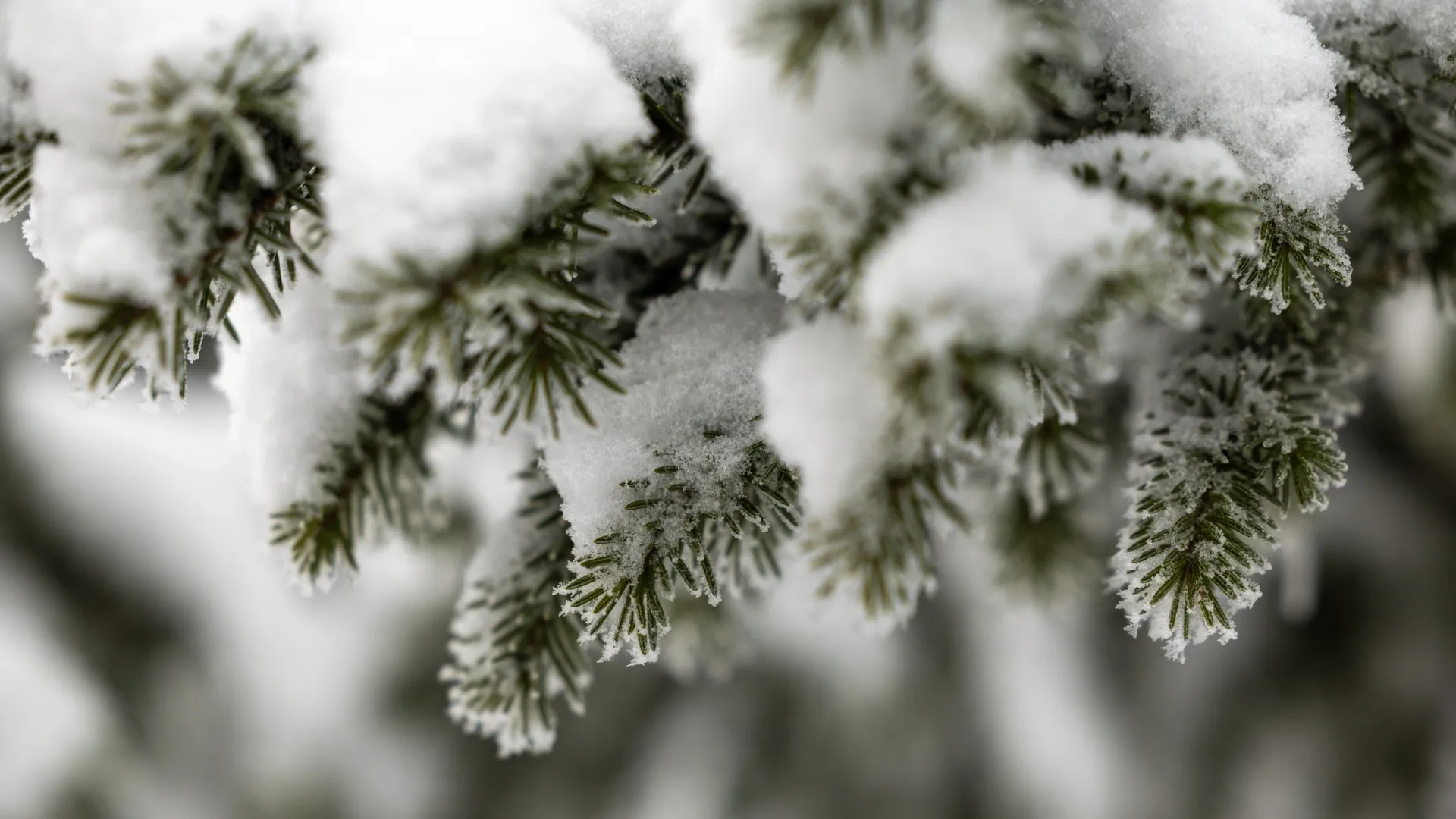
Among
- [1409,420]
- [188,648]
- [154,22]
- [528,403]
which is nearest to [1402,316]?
[1409,420]

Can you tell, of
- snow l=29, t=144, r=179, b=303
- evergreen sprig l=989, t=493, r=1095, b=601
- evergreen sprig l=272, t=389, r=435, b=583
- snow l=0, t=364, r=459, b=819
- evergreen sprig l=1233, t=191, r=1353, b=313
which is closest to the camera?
snow l=29, t=144, r=179, b=303

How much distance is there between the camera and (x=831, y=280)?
19.5 inches

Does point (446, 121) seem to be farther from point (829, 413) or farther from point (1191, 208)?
point (1191, 208)

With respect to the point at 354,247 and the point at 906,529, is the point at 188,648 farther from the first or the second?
the point at 906,529

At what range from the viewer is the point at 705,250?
2.95ft

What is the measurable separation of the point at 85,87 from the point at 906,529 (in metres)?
0.57

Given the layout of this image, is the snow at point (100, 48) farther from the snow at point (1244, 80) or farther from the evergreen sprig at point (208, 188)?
the snow at point (1244, 80)

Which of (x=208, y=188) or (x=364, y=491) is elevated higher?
(x=208, y=188)

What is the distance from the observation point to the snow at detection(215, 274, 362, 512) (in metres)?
0.77

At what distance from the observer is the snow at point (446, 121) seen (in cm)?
51

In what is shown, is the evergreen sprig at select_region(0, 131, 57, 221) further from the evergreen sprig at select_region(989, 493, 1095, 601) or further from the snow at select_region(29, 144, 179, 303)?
the evergreen sprig at select_region(989, 493, 1095, 601)

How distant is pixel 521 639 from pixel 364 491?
0.64 ft

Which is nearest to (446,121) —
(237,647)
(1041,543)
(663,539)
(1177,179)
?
(663,539)

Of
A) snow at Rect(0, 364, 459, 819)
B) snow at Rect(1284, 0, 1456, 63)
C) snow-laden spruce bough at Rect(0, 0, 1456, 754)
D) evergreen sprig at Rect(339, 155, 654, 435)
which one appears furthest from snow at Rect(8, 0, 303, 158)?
snow at Rect(0, 364, 459, 819)
